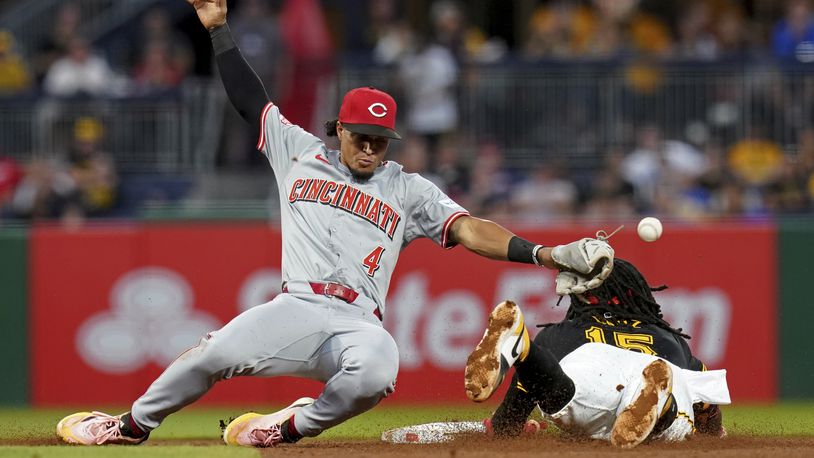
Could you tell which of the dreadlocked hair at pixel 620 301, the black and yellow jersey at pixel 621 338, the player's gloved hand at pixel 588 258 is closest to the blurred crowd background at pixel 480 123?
the dreadlocked hair at pixel 620 301

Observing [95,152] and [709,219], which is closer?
[709,219]

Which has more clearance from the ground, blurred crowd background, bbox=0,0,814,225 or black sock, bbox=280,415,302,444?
blurred crowd background, bbox=0,0,814,225

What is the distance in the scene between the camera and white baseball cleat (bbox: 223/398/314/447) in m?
7.27

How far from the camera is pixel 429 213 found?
723 cm

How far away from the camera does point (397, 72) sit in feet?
47.9

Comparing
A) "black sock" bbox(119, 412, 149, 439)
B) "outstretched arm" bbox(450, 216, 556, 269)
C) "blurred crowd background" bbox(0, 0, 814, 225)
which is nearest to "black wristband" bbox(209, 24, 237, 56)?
"outstretched arm" bbox(450, 216, 556, 269)

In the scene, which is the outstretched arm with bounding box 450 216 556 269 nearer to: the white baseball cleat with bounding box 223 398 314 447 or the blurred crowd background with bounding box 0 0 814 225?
the white baseball cleat with bounding box 223 398 314 447

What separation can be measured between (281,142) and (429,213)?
36.8 inches

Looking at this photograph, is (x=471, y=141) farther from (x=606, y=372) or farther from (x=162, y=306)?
(x=606, y=372)

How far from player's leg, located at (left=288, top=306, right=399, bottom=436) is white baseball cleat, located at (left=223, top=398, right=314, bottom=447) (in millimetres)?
260

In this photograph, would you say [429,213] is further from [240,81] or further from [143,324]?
[143,324]

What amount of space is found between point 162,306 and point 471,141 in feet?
14.7

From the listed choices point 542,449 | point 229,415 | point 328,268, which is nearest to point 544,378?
point 542,449

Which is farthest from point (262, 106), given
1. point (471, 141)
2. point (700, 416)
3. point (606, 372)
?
point (471, 141)
